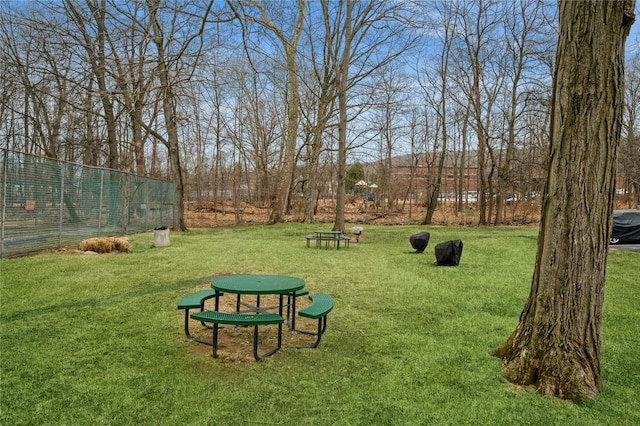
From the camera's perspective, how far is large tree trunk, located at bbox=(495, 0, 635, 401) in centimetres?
312

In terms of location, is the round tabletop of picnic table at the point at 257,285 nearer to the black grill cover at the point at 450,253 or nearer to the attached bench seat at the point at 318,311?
the attached bench seat at the point at 318,311

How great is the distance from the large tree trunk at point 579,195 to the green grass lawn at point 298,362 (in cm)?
32

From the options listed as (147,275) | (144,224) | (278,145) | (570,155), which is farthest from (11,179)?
(278,145)

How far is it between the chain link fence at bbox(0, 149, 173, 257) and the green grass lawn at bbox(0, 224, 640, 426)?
1.84m

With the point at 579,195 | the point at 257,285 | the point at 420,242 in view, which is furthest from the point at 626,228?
the point at 257,285

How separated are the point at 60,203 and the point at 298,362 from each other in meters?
9.58

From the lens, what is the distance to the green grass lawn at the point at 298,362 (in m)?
2.91

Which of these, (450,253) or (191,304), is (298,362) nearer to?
(191,304)

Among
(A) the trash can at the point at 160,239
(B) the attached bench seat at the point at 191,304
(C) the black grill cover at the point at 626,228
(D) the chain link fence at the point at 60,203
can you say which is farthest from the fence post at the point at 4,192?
(C) the black grill cover at the point at 626,228

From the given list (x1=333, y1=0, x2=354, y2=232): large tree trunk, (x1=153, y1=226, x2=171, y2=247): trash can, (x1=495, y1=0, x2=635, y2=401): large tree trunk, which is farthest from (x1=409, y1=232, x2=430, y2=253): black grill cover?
(x1=495, y1=0, x2=635, y2=401): large tree trunk

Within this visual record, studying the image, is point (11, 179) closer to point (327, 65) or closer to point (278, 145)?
point (327, 65)

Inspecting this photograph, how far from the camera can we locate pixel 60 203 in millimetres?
10711

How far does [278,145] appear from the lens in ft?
107

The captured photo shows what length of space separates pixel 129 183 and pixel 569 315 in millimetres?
15620
